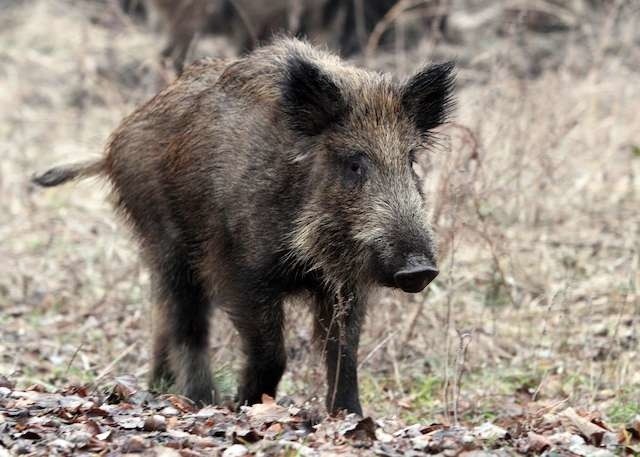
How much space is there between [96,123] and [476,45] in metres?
4.47

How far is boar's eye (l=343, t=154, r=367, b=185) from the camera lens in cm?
522

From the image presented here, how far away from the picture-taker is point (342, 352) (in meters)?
5.51

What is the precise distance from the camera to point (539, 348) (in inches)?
288

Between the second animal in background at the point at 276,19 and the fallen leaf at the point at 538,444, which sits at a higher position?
the second animal in background at the point at 276,19

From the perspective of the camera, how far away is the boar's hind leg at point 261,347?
5449 millimetres

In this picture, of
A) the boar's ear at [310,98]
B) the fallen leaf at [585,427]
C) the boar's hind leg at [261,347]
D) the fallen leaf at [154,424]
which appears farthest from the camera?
the boar's hind leg at [261,347]

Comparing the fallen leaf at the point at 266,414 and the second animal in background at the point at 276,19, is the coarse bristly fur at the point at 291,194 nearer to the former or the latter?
the fallen leaf at the point at 266,414

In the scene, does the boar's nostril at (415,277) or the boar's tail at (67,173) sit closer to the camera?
the boar's nostril at (415,277)

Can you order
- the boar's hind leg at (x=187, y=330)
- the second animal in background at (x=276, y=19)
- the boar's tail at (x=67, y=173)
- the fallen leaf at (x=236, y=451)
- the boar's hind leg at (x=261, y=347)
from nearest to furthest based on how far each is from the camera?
the fallen leaf at (x=236, y=451), the boar's hind leg at (x=261, y=347), the boar's hind leg at (x=187, y=330), the boar's tail at (x=67, y=173), the second animal in background at (x=276, y=19)

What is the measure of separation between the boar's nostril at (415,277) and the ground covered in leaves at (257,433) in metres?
0.56

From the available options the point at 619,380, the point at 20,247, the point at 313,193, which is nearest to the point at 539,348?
the point at 619,380

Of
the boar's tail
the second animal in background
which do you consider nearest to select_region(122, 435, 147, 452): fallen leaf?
the boar's tail

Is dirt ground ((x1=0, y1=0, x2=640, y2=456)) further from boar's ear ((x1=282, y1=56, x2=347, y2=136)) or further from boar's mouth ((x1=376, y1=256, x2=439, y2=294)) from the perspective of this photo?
boar's ear ((x1=282, y1=56, x2=347, y2=136))

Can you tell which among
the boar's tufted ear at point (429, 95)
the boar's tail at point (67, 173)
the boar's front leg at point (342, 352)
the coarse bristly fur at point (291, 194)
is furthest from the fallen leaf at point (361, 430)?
the boar's tail at point (67, 173)
